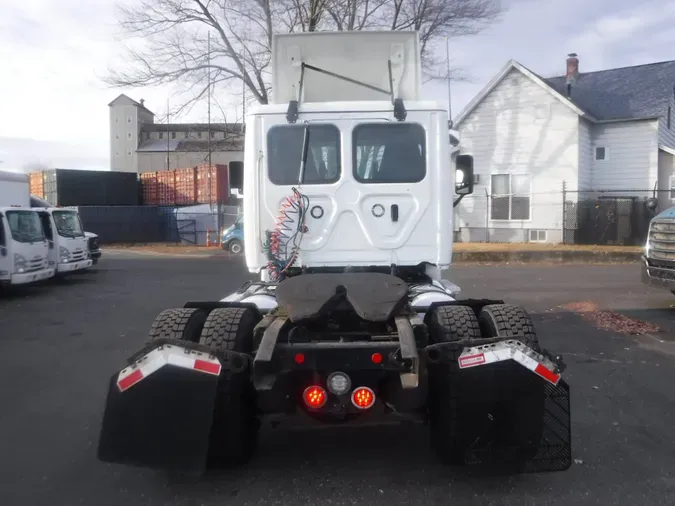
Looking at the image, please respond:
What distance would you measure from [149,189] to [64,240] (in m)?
21.1

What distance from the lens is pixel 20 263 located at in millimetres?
14094

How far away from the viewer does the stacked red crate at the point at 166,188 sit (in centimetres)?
3606

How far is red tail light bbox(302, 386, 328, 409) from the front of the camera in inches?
150

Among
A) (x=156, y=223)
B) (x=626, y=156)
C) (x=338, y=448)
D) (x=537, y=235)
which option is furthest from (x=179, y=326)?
(x=156, y=223)

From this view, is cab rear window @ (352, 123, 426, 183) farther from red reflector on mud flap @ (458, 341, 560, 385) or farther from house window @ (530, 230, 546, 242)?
house window @ (530, 230, 546, 242)

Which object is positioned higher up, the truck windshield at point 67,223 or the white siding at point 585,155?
the white siding at point 585,155

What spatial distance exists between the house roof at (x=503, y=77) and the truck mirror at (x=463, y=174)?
19002 millimetres

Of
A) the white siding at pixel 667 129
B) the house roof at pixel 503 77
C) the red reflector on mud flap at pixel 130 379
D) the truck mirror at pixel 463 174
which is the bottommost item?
the red reflector on mud flap at pixel 130 379

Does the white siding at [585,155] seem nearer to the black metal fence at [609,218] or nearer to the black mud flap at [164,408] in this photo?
the black metal fence at [609,218]

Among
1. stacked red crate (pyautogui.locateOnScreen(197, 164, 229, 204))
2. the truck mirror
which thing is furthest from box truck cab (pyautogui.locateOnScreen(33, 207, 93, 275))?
stacked red crate (pyautogui.locateOnScreen(197, 164, 229, 204))

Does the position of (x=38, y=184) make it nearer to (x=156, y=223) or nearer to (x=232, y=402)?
(x=156, y=223)

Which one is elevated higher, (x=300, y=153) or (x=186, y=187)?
(x=186, y=187)

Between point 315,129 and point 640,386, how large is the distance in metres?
4.13

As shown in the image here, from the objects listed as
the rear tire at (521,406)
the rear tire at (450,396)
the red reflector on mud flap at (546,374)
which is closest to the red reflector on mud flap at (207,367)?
the rear tire at (450,396)
